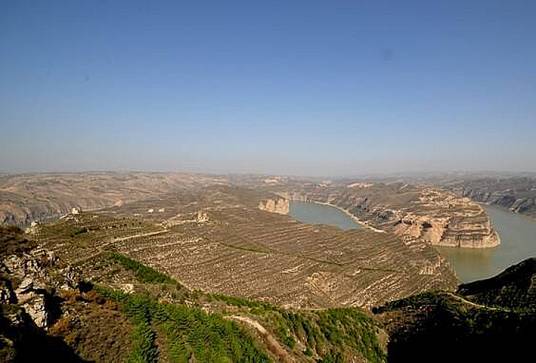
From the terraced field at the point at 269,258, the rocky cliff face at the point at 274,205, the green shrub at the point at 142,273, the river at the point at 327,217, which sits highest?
the green shrub at the point at 142,273

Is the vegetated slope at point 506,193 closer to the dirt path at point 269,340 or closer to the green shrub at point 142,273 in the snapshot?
the dirt path at point 269,340

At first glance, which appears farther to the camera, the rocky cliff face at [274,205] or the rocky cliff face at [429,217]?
the rocky cliff face at [274,205]

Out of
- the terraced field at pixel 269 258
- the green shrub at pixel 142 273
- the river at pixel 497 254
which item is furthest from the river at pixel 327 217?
the green shrub at pixel 142 273

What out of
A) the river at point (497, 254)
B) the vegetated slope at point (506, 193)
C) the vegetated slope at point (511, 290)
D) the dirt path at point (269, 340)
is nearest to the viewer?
the dirt path at point (269, 340)

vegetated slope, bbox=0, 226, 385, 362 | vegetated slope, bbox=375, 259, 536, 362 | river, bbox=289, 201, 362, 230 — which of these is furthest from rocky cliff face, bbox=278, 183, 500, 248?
vegetated slope, bbox=0, 226, 385, 362

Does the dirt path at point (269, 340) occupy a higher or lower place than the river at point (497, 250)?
higher

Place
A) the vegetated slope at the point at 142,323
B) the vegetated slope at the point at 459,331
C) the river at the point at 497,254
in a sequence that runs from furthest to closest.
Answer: the river at the point at 497,254, the vegetated slope at the point at 459,331, the vegetated slope at the point at 142,323
